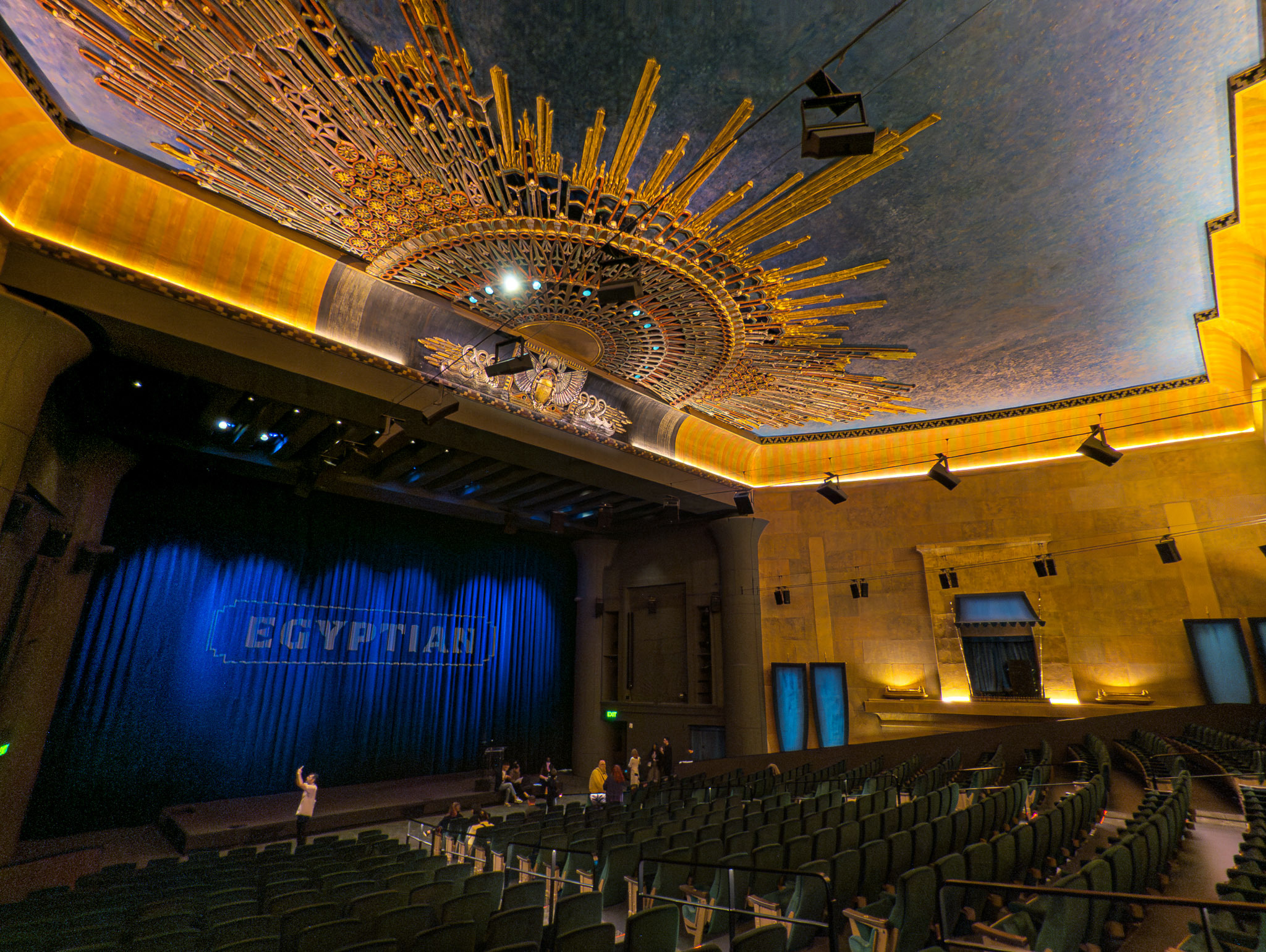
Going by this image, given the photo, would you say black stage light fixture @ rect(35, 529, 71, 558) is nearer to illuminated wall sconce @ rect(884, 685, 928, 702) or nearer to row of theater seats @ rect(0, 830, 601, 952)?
row of theater seats @ rect(0, 830, 601, 952)

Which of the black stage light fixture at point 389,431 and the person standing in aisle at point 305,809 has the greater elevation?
the black stage light fixture at point 389,431

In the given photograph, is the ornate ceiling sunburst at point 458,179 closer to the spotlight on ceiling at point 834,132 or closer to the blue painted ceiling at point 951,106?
the blue painted ceiling at point 951,106

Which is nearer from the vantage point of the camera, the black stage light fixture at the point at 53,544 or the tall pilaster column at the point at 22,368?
the tall pilaster column at the point at 22,368

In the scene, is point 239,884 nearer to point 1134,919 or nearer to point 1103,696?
point 1134,919

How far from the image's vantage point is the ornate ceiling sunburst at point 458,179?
17.4ft

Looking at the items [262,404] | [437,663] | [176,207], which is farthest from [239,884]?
[437,663]

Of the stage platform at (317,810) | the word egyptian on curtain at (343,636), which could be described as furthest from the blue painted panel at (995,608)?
the word egyptian on curtain at (343,636)

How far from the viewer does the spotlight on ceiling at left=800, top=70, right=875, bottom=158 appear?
4.51m

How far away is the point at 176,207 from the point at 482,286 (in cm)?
371

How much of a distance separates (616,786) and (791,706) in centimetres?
477

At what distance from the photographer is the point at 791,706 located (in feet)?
47.6

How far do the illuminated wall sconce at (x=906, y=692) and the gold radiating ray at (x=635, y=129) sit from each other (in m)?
12.4

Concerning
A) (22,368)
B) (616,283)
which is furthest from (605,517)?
(22,368)

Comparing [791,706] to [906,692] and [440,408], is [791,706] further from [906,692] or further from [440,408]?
[440,408]
